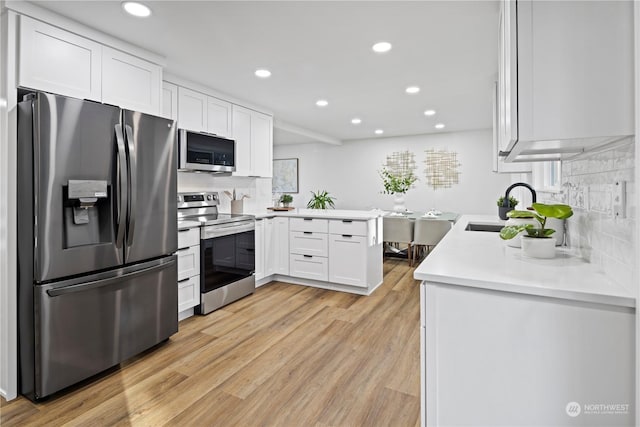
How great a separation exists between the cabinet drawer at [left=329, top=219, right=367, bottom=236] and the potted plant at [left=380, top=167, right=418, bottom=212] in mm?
2148

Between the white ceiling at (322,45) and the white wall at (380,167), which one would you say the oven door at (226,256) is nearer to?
the white ceiling at (322,45)

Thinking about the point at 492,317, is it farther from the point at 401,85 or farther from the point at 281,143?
the point at 281,143

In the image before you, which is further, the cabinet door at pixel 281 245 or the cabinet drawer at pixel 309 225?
the cabinet door at pixel 281 245

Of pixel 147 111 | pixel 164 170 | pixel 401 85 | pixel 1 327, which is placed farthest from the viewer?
pixel 401 85

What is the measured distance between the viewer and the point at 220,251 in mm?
3236

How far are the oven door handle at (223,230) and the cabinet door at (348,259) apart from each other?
97 cm

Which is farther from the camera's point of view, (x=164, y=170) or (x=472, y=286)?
(x=164, y=170)

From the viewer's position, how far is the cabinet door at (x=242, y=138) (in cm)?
392

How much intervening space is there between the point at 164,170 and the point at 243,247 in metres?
1.36

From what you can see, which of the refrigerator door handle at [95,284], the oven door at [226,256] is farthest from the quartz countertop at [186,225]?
the refrigerator door handle at [95,284]

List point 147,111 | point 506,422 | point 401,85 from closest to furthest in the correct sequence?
point 506,422
point 147,111
point 401,85

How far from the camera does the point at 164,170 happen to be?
2.42m

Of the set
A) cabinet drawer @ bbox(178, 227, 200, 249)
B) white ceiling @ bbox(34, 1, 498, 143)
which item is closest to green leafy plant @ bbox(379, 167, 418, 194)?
white ceiling @ bbox(34, 1, 498, 143)

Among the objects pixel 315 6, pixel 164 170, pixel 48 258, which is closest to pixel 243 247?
pixel 164 170
